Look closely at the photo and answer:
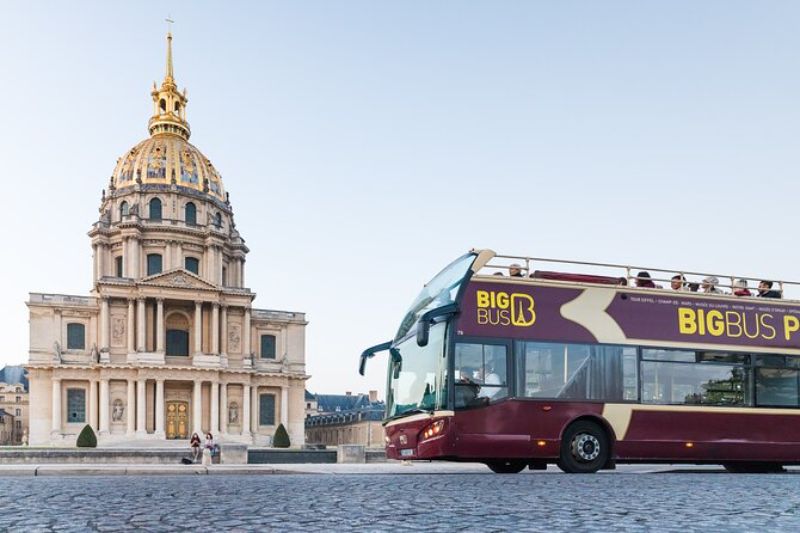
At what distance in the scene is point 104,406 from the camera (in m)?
58.9

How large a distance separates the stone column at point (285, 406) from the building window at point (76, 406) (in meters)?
15.7

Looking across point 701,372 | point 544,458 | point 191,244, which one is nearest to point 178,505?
point 544,458

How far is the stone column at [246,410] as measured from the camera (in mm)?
63406

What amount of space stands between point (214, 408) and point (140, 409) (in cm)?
565

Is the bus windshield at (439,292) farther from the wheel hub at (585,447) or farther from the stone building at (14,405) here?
the stone building at (14,405)

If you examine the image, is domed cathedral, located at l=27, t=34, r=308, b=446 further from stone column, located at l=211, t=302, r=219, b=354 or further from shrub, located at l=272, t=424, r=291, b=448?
shrub, located at l=272, t=424, r=291, b=448

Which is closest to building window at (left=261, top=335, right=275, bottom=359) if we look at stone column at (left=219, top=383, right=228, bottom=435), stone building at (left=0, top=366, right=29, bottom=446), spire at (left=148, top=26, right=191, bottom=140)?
stone column at (left=219, top=383, right=228, bottom=435)

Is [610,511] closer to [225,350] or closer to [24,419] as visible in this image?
[225,350]

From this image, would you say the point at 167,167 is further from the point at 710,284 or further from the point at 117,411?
the point at 710,284

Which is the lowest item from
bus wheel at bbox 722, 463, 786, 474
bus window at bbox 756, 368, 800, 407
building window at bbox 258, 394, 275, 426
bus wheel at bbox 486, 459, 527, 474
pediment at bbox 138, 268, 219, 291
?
building window at bbox 258, 394, 275, 426

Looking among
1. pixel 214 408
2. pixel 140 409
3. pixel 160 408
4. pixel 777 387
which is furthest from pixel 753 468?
pixel 214 408

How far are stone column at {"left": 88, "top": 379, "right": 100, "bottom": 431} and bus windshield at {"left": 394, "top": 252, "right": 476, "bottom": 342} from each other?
169 ft

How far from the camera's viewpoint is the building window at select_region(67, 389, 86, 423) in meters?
59.9

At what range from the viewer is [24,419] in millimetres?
115562
